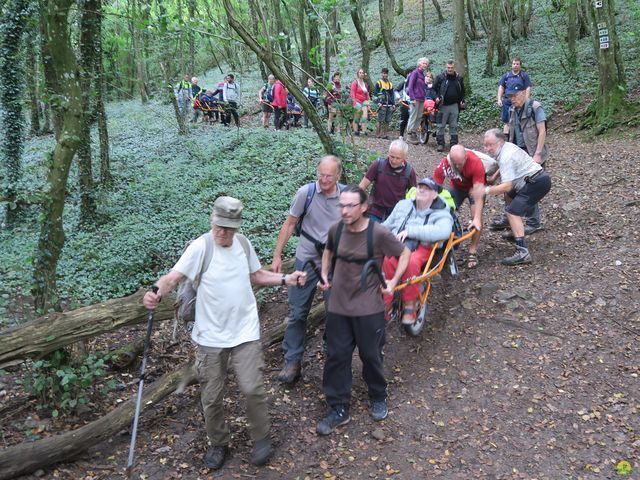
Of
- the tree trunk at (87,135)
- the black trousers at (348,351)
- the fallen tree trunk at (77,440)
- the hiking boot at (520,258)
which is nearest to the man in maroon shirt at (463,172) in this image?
the hiking boot at (520,258)

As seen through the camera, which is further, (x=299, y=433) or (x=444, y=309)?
(x=444, y=309)

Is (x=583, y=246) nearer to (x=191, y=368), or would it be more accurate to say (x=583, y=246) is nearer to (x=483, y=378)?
(x=483, y=378)

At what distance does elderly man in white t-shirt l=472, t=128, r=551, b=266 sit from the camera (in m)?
6.62

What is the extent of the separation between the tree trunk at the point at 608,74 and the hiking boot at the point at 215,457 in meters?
11.5

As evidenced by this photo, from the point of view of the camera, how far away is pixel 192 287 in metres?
4.07

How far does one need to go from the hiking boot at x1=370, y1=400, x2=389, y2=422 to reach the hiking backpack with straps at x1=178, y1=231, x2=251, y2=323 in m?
1.82

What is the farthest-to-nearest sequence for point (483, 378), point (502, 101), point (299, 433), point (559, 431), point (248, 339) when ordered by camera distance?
1. point (502, 101)
2. point (483, 378)
3. point (299, 433)
4. point (559, 431)
5. point (248, 339)

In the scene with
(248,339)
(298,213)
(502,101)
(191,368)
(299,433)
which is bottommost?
(299,433)

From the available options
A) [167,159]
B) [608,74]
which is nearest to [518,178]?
[608,74]

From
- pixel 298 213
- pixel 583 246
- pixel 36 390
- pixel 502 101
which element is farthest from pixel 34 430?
pixel 502 101

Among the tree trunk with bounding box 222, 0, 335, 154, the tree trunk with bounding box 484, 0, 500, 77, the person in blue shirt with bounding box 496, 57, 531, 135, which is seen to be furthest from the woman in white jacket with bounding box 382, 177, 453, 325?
the tree trunk with bounding box 484, 0, 500, 77

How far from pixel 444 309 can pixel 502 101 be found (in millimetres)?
7409

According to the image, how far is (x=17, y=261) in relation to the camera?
354 inches

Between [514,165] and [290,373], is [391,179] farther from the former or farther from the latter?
[290,373]
